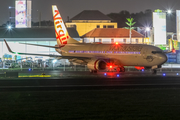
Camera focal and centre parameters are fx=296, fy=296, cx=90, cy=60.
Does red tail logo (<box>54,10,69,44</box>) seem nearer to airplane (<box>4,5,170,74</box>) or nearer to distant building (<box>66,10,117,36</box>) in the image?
airplane (<box>4,5,170,74</box>)

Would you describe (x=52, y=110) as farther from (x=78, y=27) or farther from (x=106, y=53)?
(x=78, y=27)

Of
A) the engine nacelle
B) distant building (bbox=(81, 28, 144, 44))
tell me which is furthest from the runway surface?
distant building (bbox=(81, 28, 144, 44))

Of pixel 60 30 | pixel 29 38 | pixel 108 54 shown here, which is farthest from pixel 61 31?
pixel 29 38

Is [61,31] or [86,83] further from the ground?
[61,31]

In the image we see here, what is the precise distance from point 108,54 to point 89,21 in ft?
311

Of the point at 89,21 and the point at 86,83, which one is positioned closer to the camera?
the point at 86,83

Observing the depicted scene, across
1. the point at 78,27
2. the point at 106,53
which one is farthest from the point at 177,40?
the point at 78,27

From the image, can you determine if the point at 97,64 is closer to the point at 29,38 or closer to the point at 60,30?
the point at 60,30

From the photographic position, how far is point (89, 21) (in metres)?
128

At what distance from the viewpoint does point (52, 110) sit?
12.3 meters

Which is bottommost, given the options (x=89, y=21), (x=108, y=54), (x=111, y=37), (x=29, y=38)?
(x=108, y=54)

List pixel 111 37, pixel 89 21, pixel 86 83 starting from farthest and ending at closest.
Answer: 1. pixel 89 21
2. pixel 111 37
3. pixel 86 83

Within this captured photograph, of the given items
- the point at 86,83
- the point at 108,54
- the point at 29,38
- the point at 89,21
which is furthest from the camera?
the point at 89,21

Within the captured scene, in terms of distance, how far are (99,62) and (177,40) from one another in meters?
46.9
